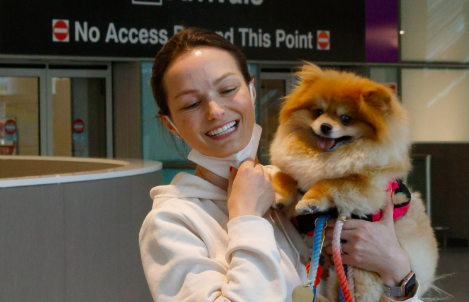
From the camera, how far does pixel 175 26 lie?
21.8 feet

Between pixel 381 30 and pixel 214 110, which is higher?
pixel 381 30

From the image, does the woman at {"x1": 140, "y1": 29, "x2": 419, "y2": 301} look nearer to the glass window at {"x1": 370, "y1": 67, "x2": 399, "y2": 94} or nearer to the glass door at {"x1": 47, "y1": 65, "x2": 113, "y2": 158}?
the glass door at {"x1": 47, "y1": 65, "x2": 113, "y2": 158}

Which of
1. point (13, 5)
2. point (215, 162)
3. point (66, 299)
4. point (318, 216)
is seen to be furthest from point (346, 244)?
point (13, 5)

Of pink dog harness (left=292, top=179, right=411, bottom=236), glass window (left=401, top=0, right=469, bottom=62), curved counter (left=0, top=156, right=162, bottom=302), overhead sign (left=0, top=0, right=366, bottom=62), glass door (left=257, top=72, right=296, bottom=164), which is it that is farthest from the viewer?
glass window (left=401, top=0, right=469, bottom=62)

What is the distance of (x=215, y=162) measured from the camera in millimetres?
1481

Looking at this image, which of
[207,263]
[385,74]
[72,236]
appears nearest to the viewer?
[207,263]

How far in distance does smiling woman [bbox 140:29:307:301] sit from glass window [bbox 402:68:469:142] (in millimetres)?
6548

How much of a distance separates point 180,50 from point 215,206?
1.55 ft

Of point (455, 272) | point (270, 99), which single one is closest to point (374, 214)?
point (455, 272)

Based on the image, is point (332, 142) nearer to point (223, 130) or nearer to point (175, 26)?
point (223, 130)

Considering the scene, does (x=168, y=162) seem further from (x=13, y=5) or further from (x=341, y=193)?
(x=341, y=193)

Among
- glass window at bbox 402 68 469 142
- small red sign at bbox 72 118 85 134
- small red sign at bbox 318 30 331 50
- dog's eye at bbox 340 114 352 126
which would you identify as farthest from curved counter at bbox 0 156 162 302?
glass window at bbox 402 68 469 142

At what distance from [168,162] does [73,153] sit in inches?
59.1

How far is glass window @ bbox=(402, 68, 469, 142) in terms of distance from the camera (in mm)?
7512
